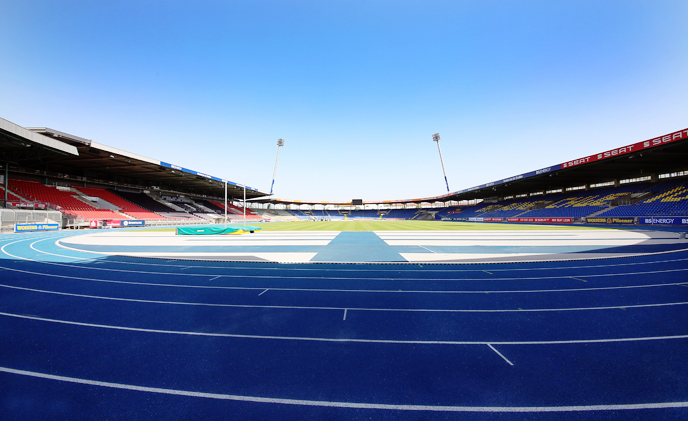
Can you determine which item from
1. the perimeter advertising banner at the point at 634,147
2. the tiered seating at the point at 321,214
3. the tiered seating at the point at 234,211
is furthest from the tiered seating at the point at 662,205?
the tiered seating at the point at 321,214

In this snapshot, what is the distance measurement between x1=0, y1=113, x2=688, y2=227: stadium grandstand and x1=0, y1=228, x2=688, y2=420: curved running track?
22930 mm

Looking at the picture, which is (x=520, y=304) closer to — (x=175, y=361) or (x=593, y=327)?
(x=593, y=327)

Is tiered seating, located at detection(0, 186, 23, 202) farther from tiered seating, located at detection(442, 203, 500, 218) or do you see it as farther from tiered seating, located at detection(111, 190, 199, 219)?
tiered seating, located at detection(442, 203, 500, 218)

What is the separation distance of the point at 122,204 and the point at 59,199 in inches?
302

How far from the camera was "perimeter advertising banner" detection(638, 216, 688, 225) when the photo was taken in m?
23.5

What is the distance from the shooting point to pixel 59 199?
2933cm

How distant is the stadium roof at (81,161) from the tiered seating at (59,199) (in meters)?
2.39

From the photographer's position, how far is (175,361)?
3260 millimetres

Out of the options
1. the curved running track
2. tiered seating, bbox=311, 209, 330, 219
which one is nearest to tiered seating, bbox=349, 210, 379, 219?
tiered seating, bbox=311, 209, 330, 219

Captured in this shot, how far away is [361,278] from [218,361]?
445 centimetres

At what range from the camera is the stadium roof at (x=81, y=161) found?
63.9 ft

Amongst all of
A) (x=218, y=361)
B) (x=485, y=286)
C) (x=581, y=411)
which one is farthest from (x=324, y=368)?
(x=485, y=286)

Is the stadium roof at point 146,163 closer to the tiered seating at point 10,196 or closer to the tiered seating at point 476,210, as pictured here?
the tiered seating at point 10,196

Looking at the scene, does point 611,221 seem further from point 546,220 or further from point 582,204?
point 582,204
